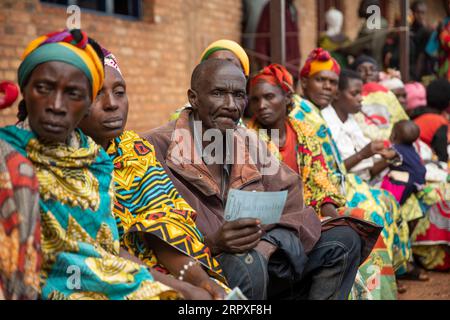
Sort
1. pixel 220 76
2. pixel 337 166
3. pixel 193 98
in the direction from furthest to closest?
pixel 337 166 → pixel 193 98 → pixel 220 76

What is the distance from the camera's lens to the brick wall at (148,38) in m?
5.23

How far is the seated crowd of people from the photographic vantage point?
2039mm

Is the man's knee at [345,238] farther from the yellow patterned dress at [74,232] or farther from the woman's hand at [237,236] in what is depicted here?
the yellow patterned dress at [74,232]

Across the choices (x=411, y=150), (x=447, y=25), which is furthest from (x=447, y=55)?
(x=411, y=150)

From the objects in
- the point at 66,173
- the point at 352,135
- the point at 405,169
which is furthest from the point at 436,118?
the point at 66,173

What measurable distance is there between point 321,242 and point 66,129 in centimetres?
155

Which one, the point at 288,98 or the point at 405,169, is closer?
the point at 288,98

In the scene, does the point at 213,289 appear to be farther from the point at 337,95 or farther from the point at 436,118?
the point at 436,118

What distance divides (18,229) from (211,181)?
128 cm

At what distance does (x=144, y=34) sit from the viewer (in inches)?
271

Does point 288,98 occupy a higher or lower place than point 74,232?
higher

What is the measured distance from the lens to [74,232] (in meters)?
2.10

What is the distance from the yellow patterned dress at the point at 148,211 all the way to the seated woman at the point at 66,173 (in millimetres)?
319

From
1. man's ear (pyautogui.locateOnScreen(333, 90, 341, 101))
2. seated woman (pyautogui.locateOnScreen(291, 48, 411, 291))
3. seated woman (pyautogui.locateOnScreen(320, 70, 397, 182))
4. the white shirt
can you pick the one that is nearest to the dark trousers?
seated woman (pyautogui.locateOnScreen(291, 48, 411, 291))
